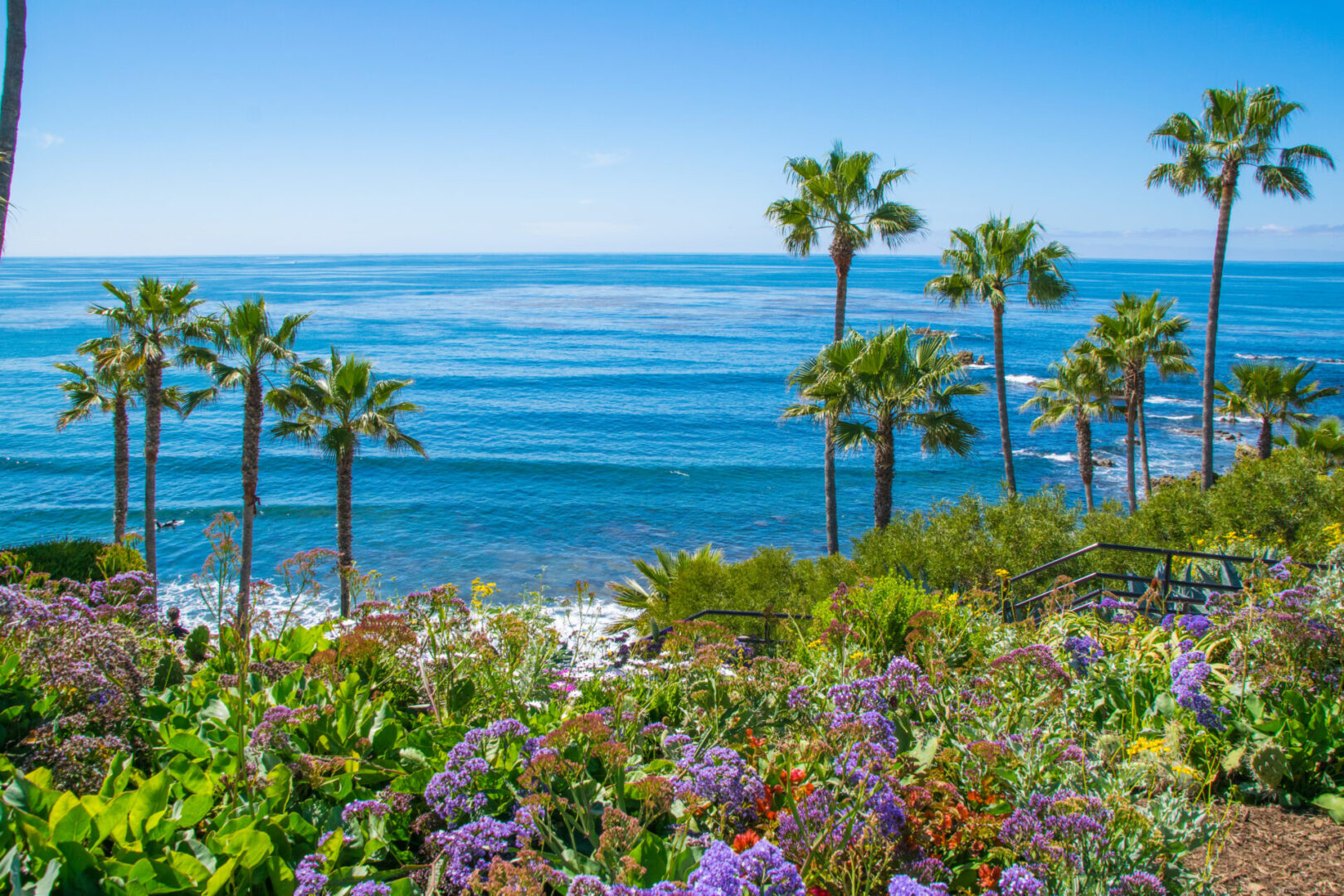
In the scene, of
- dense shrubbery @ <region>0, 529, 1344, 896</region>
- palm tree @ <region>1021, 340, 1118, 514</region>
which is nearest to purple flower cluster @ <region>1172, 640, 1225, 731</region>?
dense shrubbery @ <region>0, 529, 1344, 896</region>

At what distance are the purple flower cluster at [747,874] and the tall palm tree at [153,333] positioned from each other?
19899 mm

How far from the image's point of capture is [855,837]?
2.81 m

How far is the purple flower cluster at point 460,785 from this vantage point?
3.01 metres

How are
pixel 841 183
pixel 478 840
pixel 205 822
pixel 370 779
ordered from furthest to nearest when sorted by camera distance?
pixel 841 183 → pixel 370 779 → pixel 205 822 → pixel 478 840

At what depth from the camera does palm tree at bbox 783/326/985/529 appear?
54.7 ft

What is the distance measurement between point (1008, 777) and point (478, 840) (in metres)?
2.58

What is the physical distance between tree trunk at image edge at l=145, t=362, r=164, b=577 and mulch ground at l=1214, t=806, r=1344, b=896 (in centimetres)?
2084

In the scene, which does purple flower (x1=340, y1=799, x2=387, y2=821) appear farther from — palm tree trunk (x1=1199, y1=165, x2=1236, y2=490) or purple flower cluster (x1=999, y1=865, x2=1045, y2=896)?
palm tree trunk (x1=1199, y1=165, x2=1236, y2=490)

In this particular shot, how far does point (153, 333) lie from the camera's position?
18.3m

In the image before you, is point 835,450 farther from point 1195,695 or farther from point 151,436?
point 151,436

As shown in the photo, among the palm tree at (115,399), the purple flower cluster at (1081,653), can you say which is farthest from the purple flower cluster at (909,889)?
the palm tree at (115,399)

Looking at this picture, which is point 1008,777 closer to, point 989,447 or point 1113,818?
point 1113,818

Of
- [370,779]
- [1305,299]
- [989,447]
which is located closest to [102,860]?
[370,779]

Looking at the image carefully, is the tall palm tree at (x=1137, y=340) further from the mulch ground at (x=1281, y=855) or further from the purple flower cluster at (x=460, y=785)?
the purple flower cluster at (x=460, y=785)
